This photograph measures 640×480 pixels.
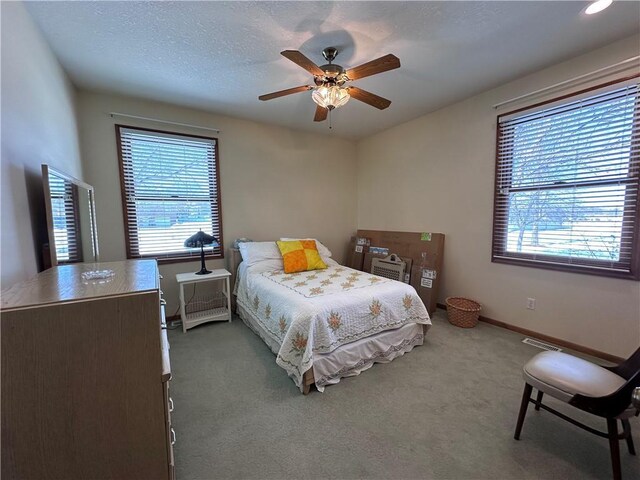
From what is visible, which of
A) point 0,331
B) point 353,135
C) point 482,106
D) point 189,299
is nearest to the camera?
point 0,331

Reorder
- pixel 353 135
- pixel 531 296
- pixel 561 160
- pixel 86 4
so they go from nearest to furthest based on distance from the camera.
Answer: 1. pixel 86 4
2. pixel 561 160
3. pixel 531 296
4. pixel 353 135

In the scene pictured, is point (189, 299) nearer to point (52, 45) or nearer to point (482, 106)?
point (52, 45)

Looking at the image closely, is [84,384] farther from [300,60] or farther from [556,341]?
[556,341]

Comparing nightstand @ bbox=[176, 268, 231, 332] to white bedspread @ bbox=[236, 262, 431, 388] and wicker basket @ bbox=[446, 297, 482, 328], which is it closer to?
white bedspread @ bbox=[236, 262, 431, 388]

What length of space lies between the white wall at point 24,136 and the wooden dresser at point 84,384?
44cm

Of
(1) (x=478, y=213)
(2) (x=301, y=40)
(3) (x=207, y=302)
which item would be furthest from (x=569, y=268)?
(3) (x=207, y=302)

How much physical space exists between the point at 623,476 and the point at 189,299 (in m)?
3.71

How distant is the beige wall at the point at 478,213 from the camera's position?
7.28 feet

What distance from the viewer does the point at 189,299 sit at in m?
3.26

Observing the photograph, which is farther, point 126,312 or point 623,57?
point 623,57

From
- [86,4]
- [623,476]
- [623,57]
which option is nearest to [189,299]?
[86,4]

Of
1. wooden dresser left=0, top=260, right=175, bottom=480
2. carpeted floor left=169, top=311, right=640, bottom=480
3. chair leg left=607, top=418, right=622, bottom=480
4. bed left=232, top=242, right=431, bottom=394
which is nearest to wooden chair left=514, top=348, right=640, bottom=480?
chair leg left=607, top=418, right=622, bottom=480

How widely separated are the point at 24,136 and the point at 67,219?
1.97 ft

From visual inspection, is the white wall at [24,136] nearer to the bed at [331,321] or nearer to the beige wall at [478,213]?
the bed at [331,321]
